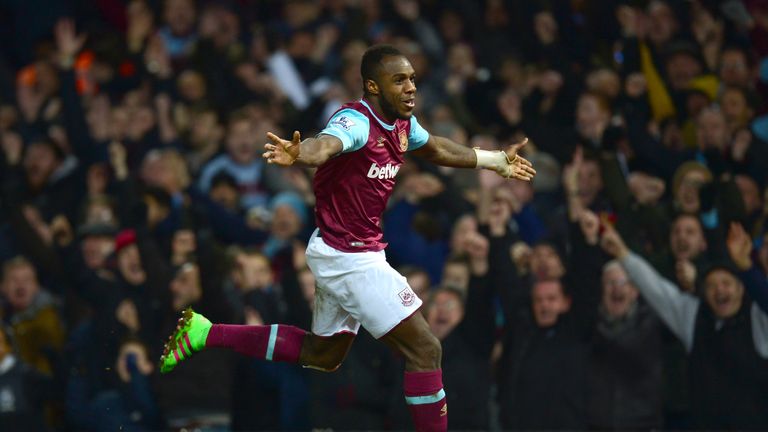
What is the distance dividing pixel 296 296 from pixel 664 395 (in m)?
2.91

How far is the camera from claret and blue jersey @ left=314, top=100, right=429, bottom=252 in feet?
24.9

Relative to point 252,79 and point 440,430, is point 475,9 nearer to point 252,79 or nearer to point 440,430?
point 252,79

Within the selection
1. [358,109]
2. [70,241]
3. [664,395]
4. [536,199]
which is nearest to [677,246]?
[664,395]

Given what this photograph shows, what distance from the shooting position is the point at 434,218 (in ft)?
38.8

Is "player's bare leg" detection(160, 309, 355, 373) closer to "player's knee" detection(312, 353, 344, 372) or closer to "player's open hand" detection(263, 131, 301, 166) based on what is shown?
"player's knee" detection(312, 353, 344, 372)

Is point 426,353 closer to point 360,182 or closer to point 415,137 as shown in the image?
point 360,182

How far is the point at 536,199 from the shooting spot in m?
12.0

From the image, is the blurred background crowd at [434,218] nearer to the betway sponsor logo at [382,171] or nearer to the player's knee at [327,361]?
the player's knee at [327,361]

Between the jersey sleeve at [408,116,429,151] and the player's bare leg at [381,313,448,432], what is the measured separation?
99 cm

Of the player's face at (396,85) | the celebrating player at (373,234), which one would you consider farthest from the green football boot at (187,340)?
the player's face at (396,85)

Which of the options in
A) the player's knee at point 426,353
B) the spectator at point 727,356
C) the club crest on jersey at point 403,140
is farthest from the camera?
the spectator at point 727,356

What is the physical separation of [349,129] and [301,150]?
1.79ft

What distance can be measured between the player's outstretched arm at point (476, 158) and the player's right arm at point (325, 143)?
0.77 m

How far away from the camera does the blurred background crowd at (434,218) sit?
34.0 feet
